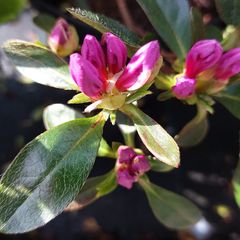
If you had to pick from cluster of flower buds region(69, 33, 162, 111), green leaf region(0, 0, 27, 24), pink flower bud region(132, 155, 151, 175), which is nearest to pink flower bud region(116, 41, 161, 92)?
cluster of flower buds region(69, 33, 162, 111)

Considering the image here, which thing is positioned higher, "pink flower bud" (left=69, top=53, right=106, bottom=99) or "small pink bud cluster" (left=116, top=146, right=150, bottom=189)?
"pink flower bud" (left=69, top=53, right=106, bottom=99)

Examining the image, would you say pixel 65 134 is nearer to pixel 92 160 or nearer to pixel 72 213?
pixel 92 160

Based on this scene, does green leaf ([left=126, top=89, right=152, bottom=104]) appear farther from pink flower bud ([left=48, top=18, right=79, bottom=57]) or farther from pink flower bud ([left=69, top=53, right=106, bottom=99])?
pink flower bud ([left=48, top=18, right=79, bottom=57])

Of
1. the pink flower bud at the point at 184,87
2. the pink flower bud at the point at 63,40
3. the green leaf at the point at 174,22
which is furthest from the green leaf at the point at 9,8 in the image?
the pink flower bud at the point at 184,87

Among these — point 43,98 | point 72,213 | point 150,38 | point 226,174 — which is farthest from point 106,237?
point 150,38

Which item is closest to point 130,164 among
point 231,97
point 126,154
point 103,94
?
point 126,154

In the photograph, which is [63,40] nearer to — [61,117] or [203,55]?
[61,117]
